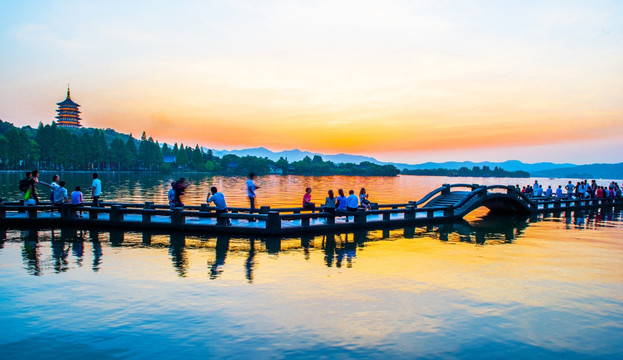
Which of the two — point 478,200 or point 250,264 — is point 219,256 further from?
point 478,200

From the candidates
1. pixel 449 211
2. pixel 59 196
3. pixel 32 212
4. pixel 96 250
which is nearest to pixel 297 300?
pixel 96 250

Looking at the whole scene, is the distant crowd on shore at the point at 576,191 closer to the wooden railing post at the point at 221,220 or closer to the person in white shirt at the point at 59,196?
the wooden railing post at the point at 221,220

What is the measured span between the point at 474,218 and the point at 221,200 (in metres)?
18.8

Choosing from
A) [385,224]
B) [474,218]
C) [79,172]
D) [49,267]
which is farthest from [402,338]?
[79,172]

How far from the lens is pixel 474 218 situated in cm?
2823

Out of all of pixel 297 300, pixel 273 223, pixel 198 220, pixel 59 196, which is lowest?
pixel 297 300

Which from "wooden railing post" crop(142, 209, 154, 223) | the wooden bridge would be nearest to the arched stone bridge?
the wooden bridge

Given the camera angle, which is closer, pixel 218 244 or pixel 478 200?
pixel 218 244

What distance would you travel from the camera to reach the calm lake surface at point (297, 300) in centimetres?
687

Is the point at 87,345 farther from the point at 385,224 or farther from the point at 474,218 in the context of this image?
the point at 474,218

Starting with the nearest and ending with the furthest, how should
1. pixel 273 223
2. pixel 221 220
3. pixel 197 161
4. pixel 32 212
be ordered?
pixel 273 223 < pixel 221 220 < pixel 32 212 < pixel 197 161

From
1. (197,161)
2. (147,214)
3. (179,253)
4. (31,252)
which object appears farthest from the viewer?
(197,161)

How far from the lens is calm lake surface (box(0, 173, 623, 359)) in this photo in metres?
6.87

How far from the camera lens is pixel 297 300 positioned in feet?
29.7
